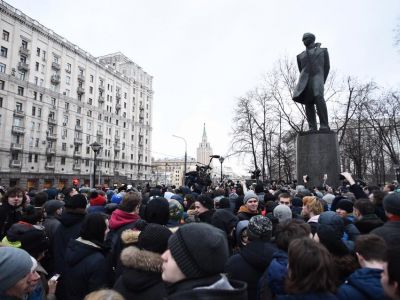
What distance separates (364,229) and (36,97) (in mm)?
58257

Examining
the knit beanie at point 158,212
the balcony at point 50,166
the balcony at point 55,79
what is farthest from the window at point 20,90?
the knit beanie at point 158,212

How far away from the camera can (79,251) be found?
10.8 feet

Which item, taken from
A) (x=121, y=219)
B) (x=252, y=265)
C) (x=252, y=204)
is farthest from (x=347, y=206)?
(x=121, y=219)

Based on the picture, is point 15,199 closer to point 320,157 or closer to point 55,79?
point 320,157

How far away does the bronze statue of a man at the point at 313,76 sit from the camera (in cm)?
1181

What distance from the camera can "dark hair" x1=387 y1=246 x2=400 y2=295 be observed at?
1643 mm

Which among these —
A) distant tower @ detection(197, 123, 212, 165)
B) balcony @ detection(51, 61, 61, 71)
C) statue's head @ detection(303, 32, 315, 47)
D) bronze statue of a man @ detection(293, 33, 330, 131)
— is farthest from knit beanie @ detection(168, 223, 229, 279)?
distant tower @ detection(197, 123, 212, 165)

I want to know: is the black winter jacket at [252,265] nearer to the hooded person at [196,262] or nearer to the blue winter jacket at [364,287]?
the blue winter jacket at [364,287]

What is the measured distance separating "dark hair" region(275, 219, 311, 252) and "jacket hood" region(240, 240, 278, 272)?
0.64 feet

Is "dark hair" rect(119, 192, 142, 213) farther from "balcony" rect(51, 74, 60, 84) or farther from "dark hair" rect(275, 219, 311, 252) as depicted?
"balcony" rect(51, 74, 60, 84)

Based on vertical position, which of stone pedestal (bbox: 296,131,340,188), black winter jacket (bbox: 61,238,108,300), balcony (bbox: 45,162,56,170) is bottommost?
black winter jacket (bbox: 61,238,108,300)

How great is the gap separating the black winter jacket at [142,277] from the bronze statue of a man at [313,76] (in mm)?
10589

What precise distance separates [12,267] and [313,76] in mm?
11973


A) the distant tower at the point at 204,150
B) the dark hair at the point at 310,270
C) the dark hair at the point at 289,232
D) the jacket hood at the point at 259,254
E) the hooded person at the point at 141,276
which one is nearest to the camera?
the dark hair at the point at 310,270
